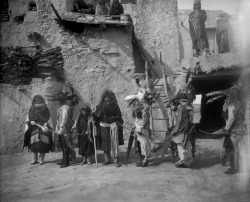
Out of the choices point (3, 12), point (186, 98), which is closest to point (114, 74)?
point (186, 98)

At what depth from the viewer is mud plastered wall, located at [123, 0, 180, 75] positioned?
12617 mm

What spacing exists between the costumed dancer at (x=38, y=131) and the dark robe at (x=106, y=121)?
129 cm

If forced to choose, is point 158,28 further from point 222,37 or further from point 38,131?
point 38,131

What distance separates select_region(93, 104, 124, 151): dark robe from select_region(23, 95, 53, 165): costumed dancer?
50.9 inches

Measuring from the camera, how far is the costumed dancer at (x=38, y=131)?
5.83 meters

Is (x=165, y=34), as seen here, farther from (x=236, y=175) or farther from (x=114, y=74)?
(x=236, y=175)

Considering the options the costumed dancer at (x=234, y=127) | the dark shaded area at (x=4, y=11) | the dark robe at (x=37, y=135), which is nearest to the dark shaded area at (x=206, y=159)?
the costumed dancer at (x=234, y=127)

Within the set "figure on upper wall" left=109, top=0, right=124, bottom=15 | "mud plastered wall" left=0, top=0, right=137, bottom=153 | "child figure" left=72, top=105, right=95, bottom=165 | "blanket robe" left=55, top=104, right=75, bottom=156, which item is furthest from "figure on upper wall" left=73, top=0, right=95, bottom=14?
"child figure" left=72, top=105, right=95, bottom=165

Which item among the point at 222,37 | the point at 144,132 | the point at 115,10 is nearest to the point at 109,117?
the point at 144,132

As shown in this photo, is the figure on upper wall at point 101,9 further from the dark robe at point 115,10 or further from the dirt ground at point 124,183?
the dirt ground at point 124,183

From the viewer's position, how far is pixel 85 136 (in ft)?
19.2

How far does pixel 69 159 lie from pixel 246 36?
5.59 metres

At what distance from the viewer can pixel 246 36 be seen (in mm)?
6016

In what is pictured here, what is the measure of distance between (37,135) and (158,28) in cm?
925
